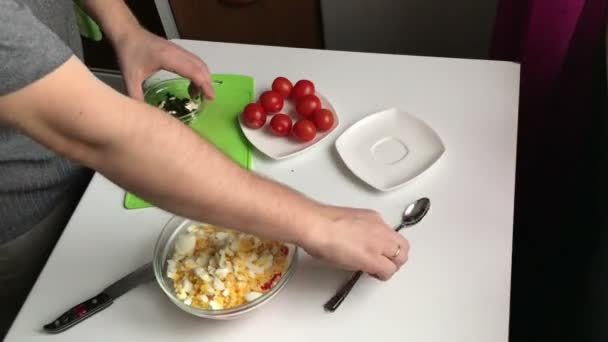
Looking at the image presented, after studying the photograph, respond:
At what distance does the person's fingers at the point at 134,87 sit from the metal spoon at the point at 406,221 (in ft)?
1.53

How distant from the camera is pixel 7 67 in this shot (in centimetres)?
51

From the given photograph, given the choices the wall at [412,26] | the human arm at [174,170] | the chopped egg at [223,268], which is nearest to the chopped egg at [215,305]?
the chopped egg at [223,268]

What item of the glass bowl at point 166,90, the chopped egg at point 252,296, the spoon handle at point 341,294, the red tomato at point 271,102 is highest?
the red tomato at point 271,102

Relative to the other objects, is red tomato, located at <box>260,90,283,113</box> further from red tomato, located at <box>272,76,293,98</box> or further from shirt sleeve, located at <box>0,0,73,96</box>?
shirt sleeve, located at <box>0,0,73,96</box>

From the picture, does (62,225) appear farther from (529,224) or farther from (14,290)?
(529,224)

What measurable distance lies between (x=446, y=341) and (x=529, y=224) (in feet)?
2.43

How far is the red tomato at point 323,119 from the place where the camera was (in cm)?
96

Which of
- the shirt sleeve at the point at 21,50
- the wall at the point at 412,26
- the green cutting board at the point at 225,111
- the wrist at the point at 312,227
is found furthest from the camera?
the wall at the point at 412,26

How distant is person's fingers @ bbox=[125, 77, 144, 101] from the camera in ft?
3.18

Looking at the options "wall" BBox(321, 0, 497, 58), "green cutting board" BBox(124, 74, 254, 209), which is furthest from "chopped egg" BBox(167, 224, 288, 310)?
"wall" BBox(321, 0, 497, 58)

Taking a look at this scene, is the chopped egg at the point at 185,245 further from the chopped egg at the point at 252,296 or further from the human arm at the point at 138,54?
the human arm at the point at 138,54

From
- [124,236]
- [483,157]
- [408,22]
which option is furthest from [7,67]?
[408,22]

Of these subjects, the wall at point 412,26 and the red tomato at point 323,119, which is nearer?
the red tomato at point 323,119

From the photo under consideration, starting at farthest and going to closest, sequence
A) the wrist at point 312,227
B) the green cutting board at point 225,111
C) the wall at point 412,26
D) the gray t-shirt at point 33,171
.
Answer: the wall at point 412,26 < the green cutting board at point 225,111 < the gray t-shirt at point 33,171 < the wrist at point 312,227
